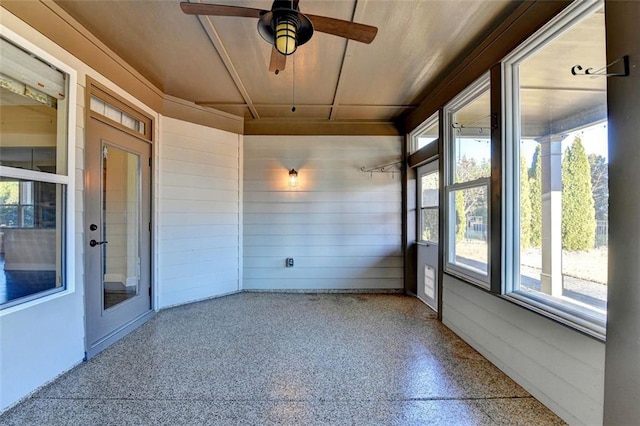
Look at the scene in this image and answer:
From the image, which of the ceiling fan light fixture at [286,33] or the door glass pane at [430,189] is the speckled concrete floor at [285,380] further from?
the ceiling fan light fixture at [286,33]

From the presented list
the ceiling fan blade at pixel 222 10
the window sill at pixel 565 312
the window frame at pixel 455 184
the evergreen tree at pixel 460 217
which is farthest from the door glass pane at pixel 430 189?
the ceiling fan blade at pixel 222 10

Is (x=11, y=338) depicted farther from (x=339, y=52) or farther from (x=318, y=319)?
(x=339, y=52)

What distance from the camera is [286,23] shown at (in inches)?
67.6

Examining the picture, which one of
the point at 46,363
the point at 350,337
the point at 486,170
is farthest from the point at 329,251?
the point at 46,363

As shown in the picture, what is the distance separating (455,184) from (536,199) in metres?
1.03

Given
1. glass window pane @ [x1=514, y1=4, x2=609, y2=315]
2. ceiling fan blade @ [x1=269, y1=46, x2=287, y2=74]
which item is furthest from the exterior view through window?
glass window pane @ [x1=514, y1=4, x2=609, y2=315]

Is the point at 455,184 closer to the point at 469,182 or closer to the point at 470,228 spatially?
the point at 469,182

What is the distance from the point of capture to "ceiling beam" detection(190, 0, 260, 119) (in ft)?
7.88

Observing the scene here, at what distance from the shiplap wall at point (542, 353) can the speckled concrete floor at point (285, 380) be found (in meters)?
0.10

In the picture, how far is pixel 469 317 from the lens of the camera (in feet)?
9.55

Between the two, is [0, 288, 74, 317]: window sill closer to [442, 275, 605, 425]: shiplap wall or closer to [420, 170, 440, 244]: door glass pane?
[442, 275, 605, 425]: shiplap wall

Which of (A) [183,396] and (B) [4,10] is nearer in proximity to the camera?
(B) [4,10]

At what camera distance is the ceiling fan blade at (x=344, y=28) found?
179 centimetres

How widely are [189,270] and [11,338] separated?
221 cm
